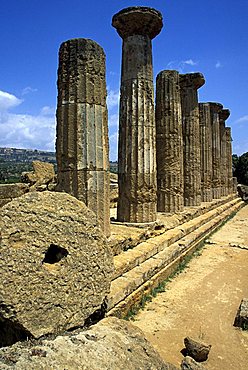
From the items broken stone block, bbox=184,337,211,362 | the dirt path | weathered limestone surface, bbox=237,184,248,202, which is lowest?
the dirt path

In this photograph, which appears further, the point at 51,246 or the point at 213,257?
the point at 213,257

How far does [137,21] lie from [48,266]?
273 inches

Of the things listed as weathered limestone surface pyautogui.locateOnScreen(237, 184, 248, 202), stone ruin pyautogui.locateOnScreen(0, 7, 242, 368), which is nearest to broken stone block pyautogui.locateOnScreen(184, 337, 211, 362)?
stone ruin pyautogui.locateOnScreen(0, 7, 242, 368)

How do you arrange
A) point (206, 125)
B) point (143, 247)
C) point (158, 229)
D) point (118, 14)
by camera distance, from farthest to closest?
point (206, 125) < point (158, 229) < point (118, 14) < point (143, 247)

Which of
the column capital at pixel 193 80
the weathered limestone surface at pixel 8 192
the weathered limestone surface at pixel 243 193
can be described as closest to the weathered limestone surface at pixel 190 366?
the weathered limestone surface at pixel 8 192

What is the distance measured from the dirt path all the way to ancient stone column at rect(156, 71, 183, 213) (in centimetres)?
281

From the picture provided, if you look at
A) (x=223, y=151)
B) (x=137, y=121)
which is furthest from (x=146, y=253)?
(x=223, y=151)

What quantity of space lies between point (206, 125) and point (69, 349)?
1605cm

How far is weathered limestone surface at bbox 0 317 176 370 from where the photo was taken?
272 centimetres

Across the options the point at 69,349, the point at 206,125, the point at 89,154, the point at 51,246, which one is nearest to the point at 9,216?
the point at 51,246

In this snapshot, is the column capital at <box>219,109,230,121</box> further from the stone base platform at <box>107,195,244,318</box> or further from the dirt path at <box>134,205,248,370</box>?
the dirt path at <box>134,205,248,370</box>

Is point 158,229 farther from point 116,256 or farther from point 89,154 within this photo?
point 89,154

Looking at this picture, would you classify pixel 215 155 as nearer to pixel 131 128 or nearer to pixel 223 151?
pixel 223 151

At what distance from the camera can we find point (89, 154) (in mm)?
5812
